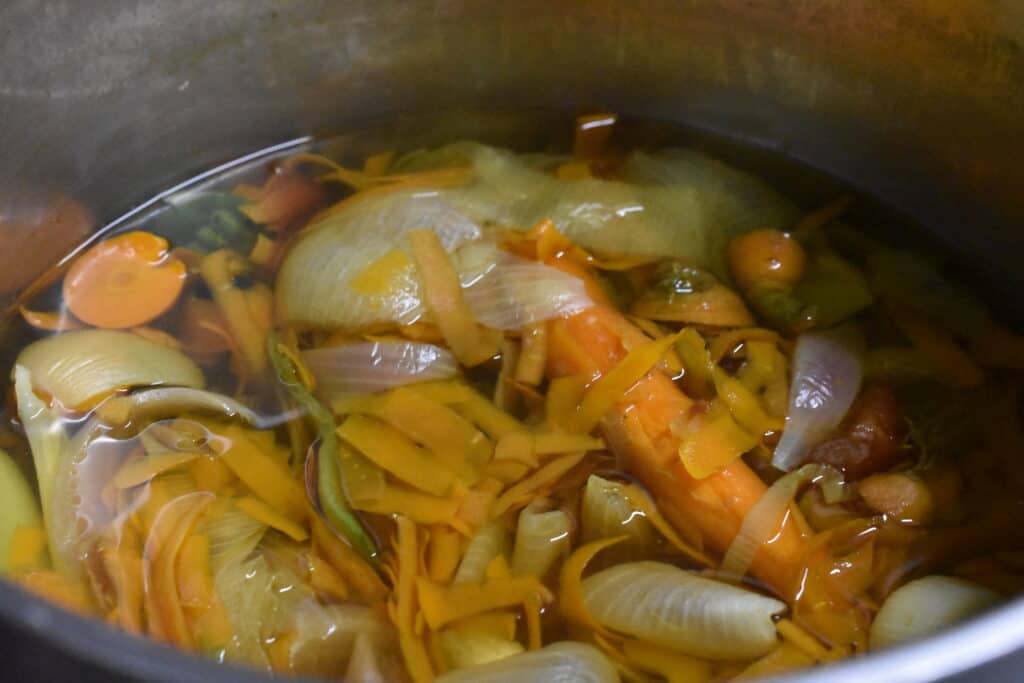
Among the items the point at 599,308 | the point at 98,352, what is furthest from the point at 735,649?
the point at 98,352

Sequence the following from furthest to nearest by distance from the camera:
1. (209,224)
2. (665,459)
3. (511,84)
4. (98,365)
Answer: (511,84) < (209,224) < (98,365) < (665,459)

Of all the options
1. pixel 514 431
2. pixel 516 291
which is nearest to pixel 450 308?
pixel 516 291

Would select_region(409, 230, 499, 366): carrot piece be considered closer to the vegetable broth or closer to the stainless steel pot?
the vegetable broth

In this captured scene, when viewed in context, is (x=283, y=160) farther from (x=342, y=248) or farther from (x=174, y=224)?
(x=342, y=248)

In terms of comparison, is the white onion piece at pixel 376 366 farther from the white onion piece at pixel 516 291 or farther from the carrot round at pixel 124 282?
the carrot round at pixel 124 282

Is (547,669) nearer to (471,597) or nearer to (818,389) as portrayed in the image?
(471,597)

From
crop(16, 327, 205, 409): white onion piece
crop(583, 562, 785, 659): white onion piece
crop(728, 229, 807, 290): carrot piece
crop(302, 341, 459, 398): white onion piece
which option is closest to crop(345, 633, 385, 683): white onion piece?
crop(583, 562, 785, 659): white onion piece
